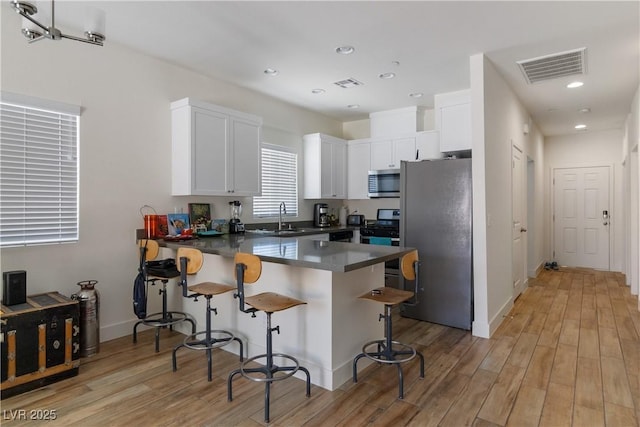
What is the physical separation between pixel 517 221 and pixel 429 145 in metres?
1.59

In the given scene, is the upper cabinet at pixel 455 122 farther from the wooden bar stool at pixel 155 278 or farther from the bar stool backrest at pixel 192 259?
the wooden bar stool at pixel 155 278

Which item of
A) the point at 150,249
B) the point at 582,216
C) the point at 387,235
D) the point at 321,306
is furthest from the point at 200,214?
the point at 582,216

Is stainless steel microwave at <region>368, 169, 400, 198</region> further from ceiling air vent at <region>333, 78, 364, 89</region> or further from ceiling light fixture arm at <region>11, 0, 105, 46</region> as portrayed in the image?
ceiling light fixture arm at <region>11, 0, 105, 46</region>

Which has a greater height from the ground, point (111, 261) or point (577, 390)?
point (111, 261)

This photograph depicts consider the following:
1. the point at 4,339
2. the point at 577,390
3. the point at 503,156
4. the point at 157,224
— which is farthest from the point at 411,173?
the point at 4,339

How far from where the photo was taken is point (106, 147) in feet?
11.2

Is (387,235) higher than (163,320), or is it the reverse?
(387,235)

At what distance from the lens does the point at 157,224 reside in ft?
12.1

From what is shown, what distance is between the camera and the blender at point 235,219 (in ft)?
14.7

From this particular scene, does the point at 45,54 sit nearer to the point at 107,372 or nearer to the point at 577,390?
the point at 107,372

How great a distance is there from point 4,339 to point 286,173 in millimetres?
3774

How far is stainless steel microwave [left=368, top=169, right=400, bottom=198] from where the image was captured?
5.50 meters

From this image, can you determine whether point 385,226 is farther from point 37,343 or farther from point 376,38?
point 37,343

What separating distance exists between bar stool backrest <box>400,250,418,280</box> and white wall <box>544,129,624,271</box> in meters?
6.06
